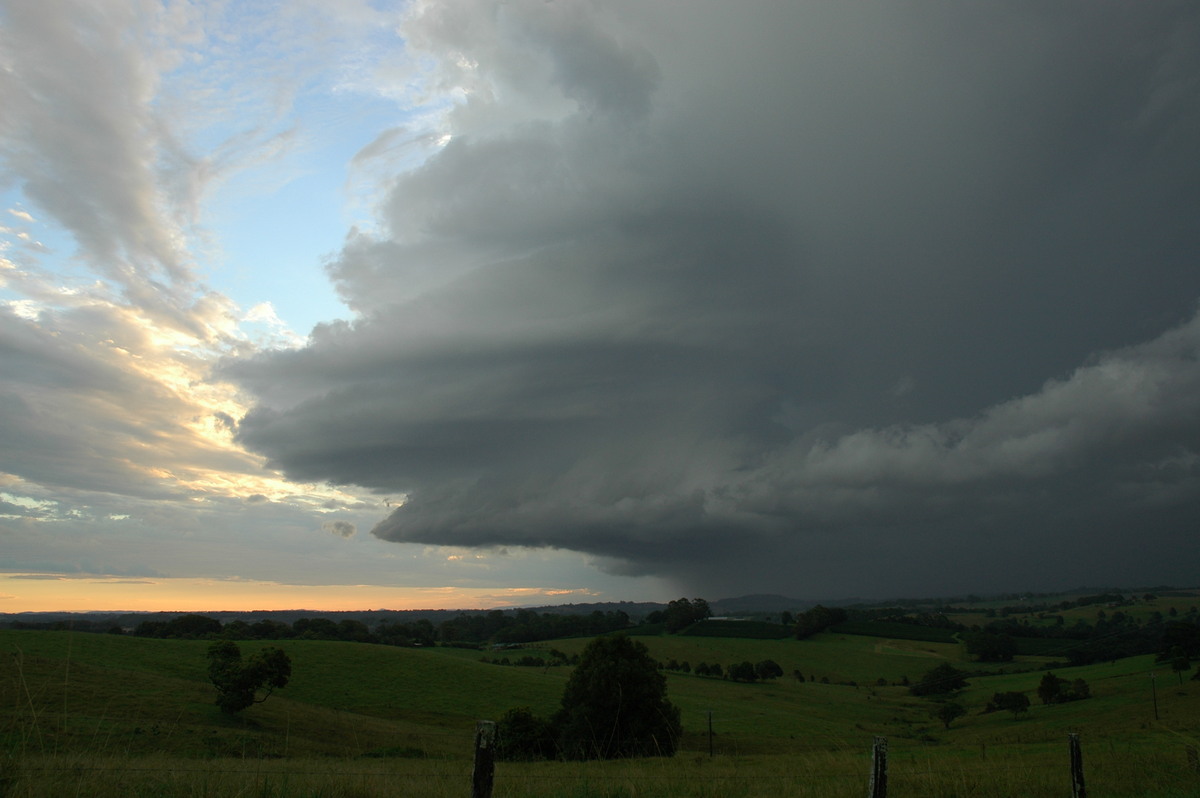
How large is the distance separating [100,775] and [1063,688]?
312 ft

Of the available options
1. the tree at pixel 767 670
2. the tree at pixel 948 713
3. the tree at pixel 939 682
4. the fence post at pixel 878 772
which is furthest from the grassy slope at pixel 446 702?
the fence post at pixel 878 772

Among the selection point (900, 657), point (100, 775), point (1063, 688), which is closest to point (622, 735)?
point (100, 775)

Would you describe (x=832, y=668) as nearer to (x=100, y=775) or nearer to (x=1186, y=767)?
(x=1186, y=767)

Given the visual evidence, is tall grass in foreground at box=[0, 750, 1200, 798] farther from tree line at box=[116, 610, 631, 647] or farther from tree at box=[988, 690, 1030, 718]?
tree line at box=[116, 610, 631, 647]

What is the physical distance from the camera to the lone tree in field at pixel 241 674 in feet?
182

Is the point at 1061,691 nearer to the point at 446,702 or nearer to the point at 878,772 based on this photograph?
the point at 446,702

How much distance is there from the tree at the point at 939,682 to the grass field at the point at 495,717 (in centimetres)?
244

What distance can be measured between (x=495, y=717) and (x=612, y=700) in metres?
16.6

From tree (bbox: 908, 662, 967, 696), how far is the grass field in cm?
244

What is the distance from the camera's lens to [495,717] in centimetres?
6331

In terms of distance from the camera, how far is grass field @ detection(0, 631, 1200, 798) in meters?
9.76

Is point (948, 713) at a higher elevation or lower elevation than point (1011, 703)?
lower

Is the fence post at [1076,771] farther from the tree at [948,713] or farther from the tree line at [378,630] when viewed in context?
the tree line at [378,630]

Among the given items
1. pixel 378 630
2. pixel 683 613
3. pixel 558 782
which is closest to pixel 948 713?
pixel 558 782
